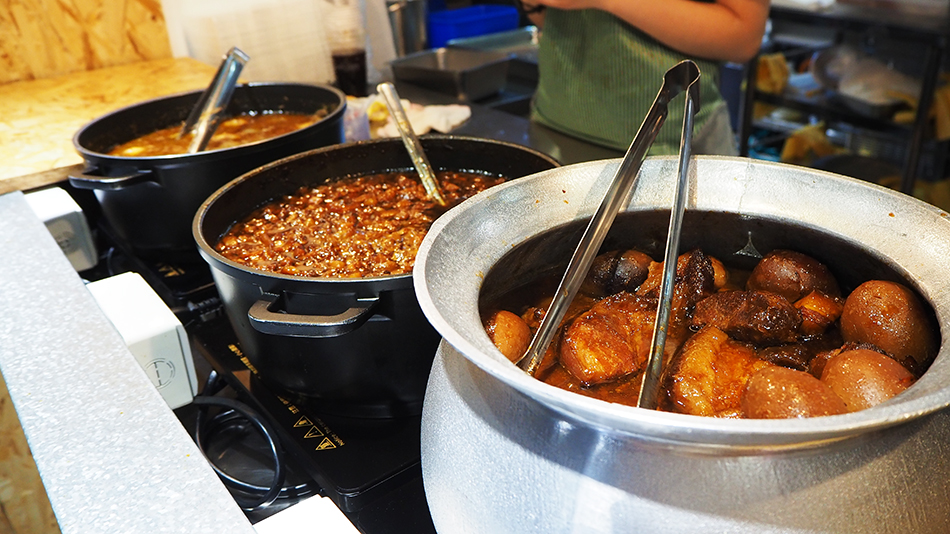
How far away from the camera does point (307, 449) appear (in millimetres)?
995

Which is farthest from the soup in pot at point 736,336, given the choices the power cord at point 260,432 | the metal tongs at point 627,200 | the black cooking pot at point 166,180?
the black cooking pot at point 166,180

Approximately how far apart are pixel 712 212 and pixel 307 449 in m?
0.66

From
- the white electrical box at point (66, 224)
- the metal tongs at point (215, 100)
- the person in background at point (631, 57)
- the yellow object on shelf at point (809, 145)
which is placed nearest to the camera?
the white electrical box at point (66, 224)

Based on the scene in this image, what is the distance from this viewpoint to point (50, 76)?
2.72 meters

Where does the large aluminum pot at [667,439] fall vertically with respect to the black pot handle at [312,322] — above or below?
above

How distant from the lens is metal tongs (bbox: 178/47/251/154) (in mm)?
1751

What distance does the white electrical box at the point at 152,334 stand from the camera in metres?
1.06

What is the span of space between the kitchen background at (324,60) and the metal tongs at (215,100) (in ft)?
1.85

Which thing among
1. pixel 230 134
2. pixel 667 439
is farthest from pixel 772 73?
pixel 667 439

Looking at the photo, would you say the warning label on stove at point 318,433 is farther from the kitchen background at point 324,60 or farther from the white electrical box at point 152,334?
the kitchen background at point 324,60

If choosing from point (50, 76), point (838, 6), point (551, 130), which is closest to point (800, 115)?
point (838, 6)

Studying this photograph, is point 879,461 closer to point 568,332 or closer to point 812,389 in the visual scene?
point 812,389

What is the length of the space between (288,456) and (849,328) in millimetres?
835

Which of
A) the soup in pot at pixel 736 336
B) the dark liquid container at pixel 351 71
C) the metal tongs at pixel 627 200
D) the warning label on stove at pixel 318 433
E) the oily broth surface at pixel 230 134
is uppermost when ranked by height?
the metal tongs at pixel 627 200
